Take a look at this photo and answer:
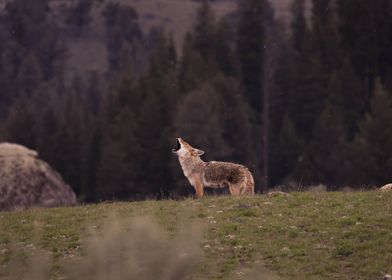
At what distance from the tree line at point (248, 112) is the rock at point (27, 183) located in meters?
28.5

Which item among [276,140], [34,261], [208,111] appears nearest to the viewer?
[34,261]

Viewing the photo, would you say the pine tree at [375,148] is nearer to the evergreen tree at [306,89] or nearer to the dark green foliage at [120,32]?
the evergreen tree at [306,89]

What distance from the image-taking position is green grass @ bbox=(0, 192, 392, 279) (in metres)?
14.3

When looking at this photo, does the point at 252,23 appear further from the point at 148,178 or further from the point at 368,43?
the point at 148,178

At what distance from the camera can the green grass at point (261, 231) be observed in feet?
47.0

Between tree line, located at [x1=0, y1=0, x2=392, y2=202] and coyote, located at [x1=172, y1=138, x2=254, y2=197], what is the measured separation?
1493 inches

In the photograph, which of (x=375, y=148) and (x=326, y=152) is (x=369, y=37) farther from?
(x=375, y=148)

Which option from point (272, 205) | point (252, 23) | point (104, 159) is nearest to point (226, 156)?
point (104, 159)

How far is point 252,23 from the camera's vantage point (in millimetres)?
87938

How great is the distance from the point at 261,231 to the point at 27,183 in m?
18.4

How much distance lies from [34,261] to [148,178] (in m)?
59.4

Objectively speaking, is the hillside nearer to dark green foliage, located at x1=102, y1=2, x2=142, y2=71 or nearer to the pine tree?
dark green foliage, located at x1=102, y1=2, x2=142, y2=71

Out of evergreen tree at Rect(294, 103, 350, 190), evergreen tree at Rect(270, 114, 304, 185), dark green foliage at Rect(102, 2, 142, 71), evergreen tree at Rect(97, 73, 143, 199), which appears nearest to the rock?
evergreen tree at Rect(97, 73, 143, 199)

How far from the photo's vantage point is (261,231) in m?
16.0
